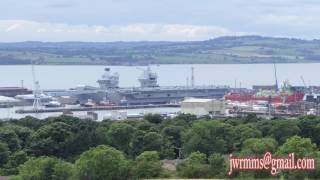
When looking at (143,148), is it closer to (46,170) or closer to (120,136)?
(120,136)

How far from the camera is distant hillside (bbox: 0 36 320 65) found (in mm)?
125750

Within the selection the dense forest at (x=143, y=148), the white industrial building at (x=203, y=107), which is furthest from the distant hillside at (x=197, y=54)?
the dense forest at (x=143, y=148)

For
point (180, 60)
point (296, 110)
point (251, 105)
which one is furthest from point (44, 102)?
point (180, 60)

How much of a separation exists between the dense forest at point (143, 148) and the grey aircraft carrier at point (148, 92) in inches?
1290

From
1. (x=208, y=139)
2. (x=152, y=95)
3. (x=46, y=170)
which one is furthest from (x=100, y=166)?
(x=152, y=95)

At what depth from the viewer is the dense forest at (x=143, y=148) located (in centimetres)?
1802

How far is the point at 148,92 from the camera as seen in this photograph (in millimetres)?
64375

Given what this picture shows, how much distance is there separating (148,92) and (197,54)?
70218 mm

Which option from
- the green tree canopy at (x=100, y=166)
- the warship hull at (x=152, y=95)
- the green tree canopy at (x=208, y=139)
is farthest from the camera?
the warship hull at (x=152, y=95)

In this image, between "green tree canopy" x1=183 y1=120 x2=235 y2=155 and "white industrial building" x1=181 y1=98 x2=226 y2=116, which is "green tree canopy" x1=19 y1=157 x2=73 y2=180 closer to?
"green tree canopy" x1=183 y1=120 x2=235 y2=155

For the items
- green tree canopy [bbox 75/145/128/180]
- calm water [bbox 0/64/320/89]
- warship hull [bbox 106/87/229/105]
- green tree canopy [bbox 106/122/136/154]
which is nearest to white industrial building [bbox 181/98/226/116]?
warship hull [bbox 106/87/229/105]

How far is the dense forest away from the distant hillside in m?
94.8

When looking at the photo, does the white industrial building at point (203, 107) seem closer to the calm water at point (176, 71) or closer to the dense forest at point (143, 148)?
the dense forest at point (143, 148)

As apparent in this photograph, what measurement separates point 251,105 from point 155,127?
30266 millimetres
